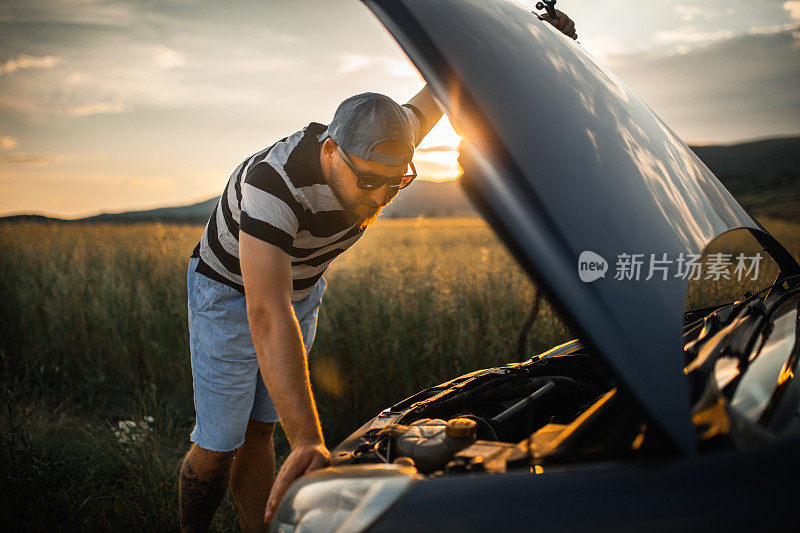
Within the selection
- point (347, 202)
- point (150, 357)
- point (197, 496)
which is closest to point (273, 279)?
point (347, 202)

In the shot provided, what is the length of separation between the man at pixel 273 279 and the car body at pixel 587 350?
411 mm

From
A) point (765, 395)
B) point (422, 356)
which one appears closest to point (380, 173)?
point (765, 395)

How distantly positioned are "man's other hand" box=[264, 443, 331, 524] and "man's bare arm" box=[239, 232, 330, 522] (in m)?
0.05

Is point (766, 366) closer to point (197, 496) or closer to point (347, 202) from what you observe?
point (347, 202)

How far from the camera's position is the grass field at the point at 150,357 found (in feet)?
9.61

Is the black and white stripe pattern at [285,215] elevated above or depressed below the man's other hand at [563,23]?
below

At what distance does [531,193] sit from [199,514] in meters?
2.30

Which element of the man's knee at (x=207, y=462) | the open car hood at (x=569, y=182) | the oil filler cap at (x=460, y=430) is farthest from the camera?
the man's knee at (x=207, y=462)

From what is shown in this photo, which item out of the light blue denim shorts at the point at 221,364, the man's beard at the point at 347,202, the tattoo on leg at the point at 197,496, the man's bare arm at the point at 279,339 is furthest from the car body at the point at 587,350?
the tattoo on leg at the point at 197,496

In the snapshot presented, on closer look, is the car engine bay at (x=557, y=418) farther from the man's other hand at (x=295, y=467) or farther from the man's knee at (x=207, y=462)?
the man's knee at (x=207, y=462)

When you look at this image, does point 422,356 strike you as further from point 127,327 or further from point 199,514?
point 127,327

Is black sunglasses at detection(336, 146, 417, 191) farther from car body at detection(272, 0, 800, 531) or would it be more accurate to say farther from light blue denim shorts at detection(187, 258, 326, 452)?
light blue denim shorts at detection(187, 258, 326, 452)

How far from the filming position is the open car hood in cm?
101

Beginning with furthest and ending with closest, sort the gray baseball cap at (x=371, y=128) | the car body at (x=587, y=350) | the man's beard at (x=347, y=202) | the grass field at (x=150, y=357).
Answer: the grass field at (x=150, y=357) → the man's beard at (x=347, y=202) → the gray baseball cap at (x=371, y=128) → the car body at (x=587, y=350)
